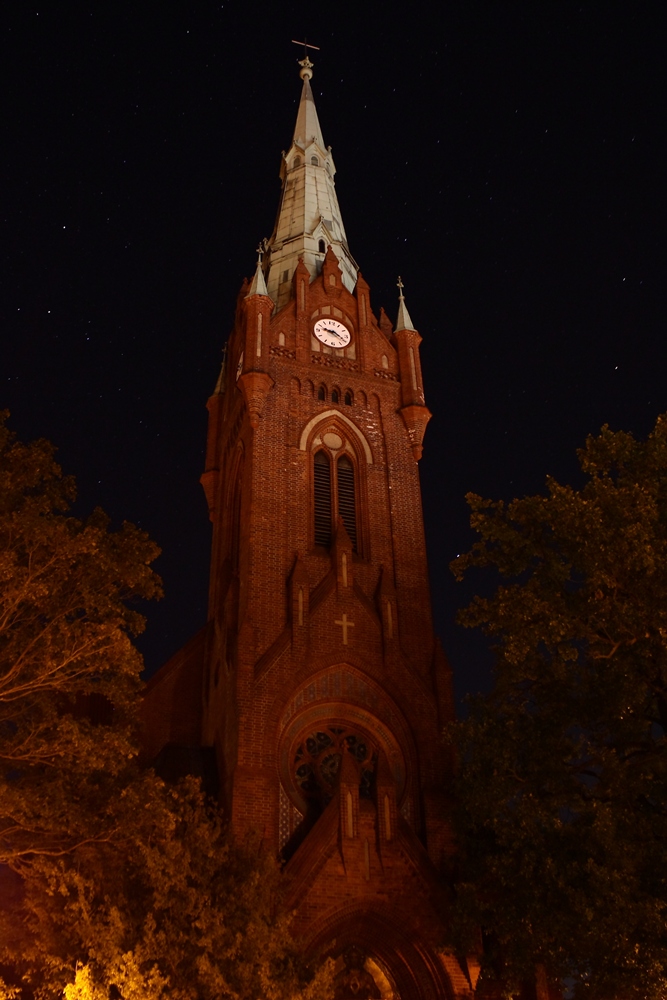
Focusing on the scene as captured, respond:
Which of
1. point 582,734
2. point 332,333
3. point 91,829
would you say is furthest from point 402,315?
point 91,829

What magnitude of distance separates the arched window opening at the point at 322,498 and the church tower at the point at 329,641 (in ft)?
0.21

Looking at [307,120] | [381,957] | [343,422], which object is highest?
[307,120]

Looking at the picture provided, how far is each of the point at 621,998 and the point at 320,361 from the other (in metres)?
23.2

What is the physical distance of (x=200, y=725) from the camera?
29.0 meters

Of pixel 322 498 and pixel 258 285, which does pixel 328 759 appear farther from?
pixel 258 285

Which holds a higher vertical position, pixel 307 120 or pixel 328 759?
pixel 307 120

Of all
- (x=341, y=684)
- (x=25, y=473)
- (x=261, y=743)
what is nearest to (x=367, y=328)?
(x=341, y=684)

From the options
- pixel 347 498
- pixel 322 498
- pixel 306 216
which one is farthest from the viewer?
pixel 306 216

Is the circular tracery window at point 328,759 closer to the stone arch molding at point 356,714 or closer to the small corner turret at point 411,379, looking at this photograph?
the stone arch molding at point 356,714

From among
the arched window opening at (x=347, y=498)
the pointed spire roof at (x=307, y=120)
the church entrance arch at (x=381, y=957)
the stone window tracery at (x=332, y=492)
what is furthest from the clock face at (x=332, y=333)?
the church entrance arch at (x=381, y=957)

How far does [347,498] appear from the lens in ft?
103

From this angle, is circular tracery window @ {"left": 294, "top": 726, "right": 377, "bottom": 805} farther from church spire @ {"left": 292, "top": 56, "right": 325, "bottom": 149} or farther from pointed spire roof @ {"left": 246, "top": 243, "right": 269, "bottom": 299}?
church spire @ {"left": 292, "top": 56, "right": 325, "bottom": 149}

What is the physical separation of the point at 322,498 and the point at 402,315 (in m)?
10.1

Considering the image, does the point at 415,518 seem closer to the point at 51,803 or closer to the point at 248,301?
the point at 248,301
